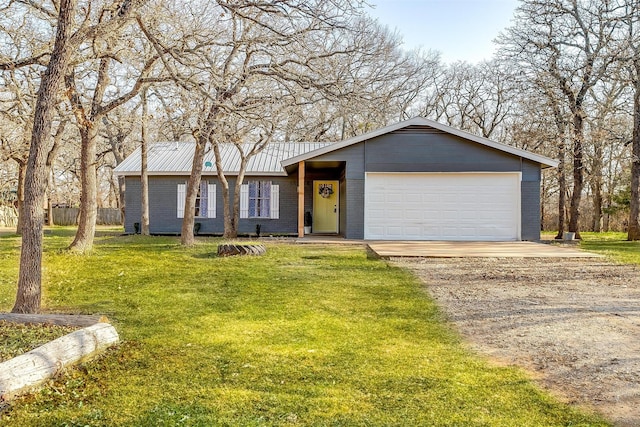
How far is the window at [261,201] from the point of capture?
60.8 ft

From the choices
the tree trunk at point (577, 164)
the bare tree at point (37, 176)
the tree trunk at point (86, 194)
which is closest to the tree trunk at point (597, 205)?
the tree trunk at point (577, 164)

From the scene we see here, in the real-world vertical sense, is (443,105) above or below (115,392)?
above

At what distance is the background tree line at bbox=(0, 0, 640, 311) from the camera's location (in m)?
6.32

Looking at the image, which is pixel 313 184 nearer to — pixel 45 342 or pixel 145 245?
pixel 145 245

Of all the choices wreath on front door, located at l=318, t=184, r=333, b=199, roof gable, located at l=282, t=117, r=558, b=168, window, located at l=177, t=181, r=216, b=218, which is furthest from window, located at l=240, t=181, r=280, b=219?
roof gable, located at l=282, t=117, r=558, b=168

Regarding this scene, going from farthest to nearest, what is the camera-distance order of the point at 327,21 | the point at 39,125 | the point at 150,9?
the point at 150,9 < the point at 327,21 < the point at 39,125

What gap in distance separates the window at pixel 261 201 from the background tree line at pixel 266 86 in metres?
0.70

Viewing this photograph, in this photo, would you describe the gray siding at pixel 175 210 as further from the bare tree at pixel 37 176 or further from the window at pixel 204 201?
the bare tree at pixel 37 176

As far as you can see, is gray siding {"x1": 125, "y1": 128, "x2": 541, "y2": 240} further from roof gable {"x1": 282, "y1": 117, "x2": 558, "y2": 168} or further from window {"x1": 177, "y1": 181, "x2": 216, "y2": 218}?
window {"x1": 177, "y1": 181, "x2": 216, "y2": 218}

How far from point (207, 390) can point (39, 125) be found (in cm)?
324

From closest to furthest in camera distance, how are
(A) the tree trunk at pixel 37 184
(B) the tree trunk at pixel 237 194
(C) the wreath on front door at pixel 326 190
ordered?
1. (A) the tree trunk at pixel 37 184
2. (B) the tree trunk at pixel 237 194
3. (C) the wreath on front door at pixel 326 190

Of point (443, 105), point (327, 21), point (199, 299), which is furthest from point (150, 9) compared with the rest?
point (443, 105)

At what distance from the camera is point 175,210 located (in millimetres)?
18688

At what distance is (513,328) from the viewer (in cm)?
495
